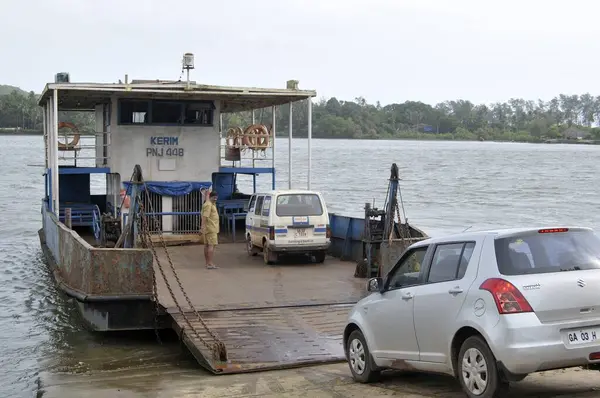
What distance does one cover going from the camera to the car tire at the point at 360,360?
864cm

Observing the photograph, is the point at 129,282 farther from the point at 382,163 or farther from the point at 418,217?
the point at 382,163

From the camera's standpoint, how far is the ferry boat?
11.4m

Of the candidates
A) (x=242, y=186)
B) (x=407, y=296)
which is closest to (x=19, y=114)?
(x=242, y=186)

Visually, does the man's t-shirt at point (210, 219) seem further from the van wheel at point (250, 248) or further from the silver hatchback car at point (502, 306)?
the silver hatchback car at point (502, 306)

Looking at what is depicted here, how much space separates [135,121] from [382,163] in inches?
3009

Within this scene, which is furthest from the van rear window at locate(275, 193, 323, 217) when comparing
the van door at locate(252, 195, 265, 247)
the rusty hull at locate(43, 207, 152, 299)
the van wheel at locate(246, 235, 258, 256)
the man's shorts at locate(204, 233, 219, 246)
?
the rusty hull at locate(43, 207, 152, 299)

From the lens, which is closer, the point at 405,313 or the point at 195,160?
the point at 405,313

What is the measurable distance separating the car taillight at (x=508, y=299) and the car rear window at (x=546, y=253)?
0.54ft

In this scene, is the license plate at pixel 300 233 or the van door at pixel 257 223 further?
the van door at pixel 257 223

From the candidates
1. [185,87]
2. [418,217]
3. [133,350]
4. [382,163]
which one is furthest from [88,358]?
[382,163]

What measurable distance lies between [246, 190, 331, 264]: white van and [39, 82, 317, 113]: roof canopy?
3.36 m

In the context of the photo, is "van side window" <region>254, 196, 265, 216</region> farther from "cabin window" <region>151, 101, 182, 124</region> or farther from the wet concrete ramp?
the wet concrete ramp

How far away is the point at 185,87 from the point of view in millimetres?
19219

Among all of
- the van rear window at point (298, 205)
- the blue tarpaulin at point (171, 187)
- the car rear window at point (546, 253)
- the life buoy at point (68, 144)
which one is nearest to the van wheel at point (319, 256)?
the van rear window at point (298, 205)
